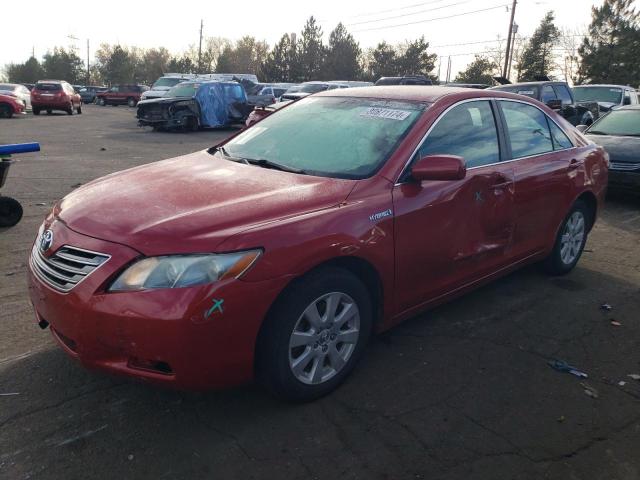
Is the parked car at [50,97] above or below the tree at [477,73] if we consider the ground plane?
below

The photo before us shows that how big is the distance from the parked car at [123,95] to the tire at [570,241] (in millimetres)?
41909

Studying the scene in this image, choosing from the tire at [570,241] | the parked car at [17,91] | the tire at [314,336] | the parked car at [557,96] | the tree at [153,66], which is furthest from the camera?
the tree at [153,66]

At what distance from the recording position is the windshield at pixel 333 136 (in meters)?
3.43

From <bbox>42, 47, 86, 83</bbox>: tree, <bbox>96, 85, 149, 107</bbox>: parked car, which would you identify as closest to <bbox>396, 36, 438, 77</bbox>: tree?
<bbox>96, 85, 149, 107</bbox>: parked car

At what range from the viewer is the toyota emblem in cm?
289

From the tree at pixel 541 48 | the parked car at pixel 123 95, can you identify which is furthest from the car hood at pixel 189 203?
the tree at pixel 541 48

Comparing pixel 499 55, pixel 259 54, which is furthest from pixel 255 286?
pixel 259 54

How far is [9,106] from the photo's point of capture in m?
24.0

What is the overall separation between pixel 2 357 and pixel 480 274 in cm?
315

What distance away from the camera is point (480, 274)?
13.3ft

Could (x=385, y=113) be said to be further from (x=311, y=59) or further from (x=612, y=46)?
(x=311, y=59)

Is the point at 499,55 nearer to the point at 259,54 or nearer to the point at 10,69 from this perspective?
the point at 259,54

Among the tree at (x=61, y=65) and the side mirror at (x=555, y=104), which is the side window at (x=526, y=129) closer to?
the side mirror at (x=555, y=104)

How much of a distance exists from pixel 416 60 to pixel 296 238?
220ft
